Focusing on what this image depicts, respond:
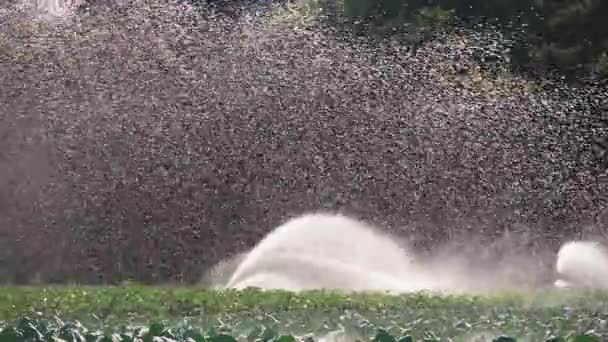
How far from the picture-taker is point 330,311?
7.98 m

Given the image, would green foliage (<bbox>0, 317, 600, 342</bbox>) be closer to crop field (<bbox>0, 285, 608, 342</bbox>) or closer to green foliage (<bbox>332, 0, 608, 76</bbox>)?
crop field (<bbox>0, 285, 608, 342</bbox>)

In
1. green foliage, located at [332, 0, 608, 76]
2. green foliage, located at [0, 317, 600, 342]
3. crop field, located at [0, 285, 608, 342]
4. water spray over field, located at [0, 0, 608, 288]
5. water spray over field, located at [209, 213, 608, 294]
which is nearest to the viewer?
green foliage, located at [0, 317, 600, 342]

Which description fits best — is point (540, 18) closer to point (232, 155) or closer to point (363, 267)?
point (232, 155)

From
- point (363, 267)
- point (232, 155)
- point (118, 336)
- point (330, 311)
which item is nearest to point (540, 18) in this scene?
point (232, 155)

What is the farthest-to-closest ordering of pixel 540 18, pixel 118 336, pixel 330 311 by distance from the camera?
pixel 540 18
pixel 330 311
pixel 118 336

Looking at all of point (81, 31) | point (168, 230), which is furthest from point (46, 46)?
point (168, 230)

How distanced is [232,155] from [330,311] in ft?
28.8

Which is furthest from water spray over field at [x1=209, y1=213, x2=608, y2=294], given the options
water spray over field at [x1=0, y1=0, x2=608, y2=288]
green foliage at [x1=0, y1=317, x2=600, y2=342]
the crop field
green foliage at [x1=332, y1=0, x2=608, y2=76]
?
green foliage at [x1=0, y1=317, x2=600, y2=342]

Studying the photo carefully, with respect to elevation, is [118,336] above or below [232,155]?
below

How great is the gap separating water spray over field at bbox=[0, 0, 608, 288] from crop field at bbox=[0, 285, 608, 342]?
584cm

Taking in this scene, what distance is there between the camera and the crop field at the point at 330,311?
5.09m

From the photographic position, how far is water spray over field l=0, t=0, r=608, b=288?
53.1 feet

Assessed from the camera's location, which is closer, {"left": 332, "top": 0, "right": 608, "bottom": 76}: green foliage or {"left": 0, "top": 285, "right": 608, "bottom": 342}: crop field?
{"left": 0, "top": 285, "right": 608, "bottom": 342}: crop field

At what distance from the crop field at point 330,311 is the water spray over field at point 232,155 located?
19.2 ft
